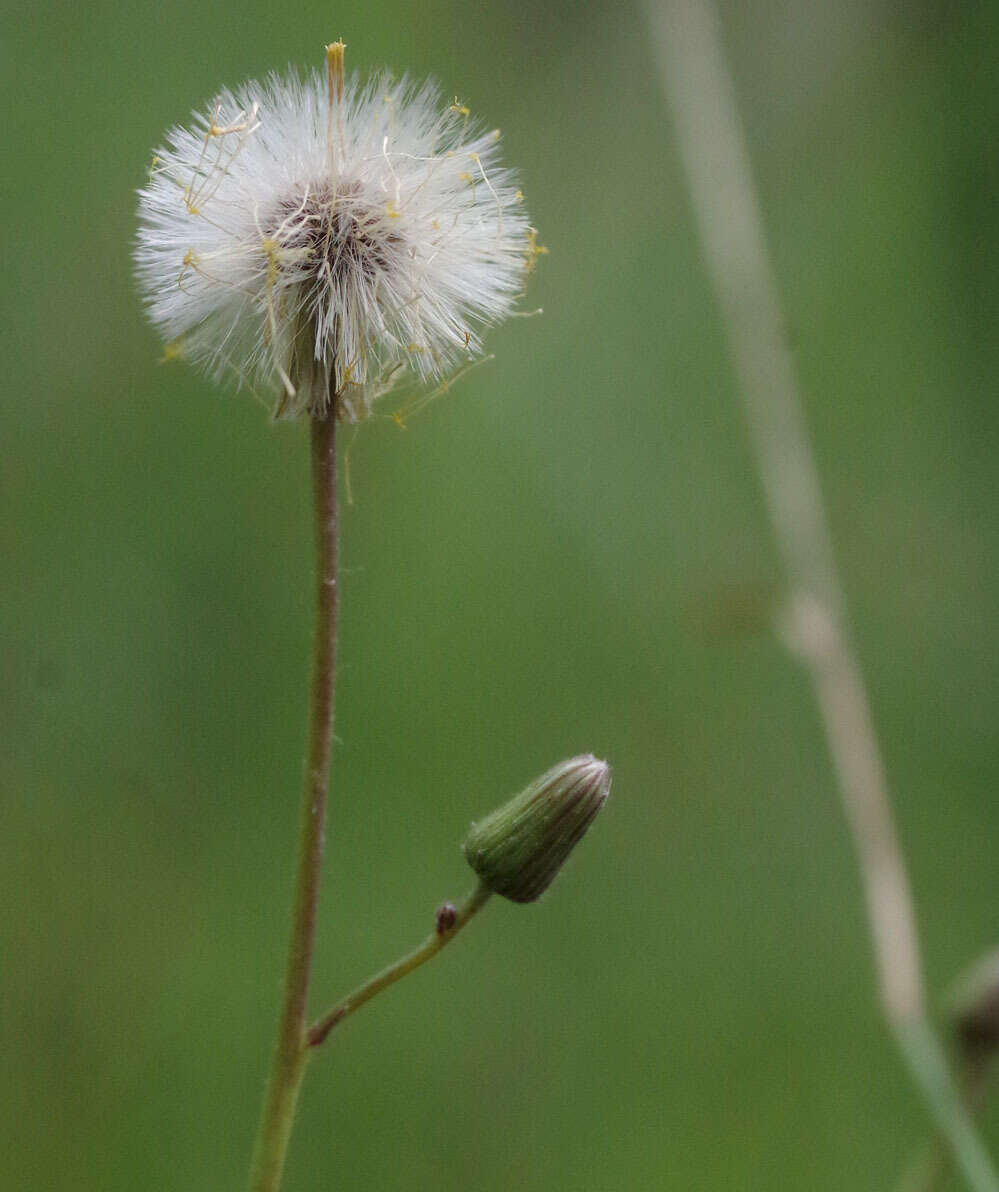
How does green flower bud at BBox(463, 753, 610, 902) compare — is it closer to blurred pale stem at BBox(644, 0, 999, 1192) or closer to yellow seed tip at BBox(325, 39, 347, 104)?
yellow seed tip at BBox(325, 39, 347, 104)

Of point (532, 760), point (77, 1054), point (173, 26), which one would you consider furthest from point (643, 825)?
point (173, 26)

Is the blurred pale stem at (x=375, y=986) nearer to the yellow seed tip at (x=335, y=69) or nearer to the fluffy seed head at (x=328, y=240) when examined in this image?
the fluffy seed head at (x=328, y=240)

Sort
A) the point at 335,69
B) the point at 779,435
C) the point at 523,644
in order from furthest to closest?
the point at 523,644, the point at 779,435, the point at 335,69

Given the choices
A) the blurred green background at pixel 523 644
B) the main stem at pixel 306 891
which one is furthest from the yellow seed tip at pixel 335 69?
the blurred green background at pixel 523 644

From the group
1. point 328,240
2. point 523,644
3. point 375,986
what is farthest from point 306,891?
point 523,644

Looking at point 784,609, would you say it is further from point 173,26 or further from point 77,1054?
point 173,26

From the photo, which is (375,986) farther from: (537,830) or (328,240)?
(328,240)

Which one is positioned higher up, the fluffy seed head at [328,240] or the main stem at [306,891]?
the fluffy seed head at [328,240]

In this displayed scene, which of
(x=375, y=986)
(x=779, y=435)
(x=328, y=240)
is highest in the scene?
(x=328, y=240)
